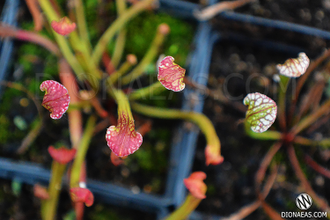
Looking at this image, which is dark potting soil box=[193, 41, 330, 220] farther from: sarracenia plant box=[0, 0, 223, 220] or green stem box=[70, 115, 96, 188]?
green stem box=[70, 115, 96, 188]

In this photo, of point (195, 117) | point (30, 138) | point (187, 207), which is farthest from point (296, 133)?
point (30, 138)

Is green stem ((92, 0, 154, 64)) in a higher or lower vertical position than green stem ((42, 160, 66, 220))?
higher

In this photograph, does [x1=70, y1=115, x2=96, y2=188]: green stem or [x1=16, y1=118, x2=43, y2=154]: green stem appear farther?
[x1=16, y1=118, x2=43, y2=154]: green stem

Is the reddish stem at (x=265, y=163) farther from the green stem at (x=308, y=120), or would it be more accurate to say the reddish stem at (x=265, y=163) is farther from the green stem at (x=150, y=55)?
the green stem at (x=150, y=55)

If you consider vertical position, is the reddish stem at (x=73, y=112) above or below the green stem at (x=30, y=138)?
above

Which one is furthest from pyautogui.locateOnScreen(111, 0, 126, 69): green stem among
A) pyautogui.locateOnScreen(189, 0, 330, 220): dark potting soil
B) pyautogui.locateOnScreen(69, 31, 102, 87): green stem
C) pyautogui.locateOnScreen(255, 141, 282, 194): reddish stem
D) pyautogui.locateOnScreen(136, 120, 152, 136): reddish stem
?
pyautogui.locateOnScreen(255, 141, 282, 194): reddish stem

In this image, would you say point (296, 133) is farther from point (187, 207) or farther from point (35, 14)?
point (35, 14)

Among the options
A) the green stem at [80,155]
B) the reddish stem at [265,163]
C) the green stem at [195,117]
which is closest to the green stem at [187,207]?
the green stem at [195,117]
